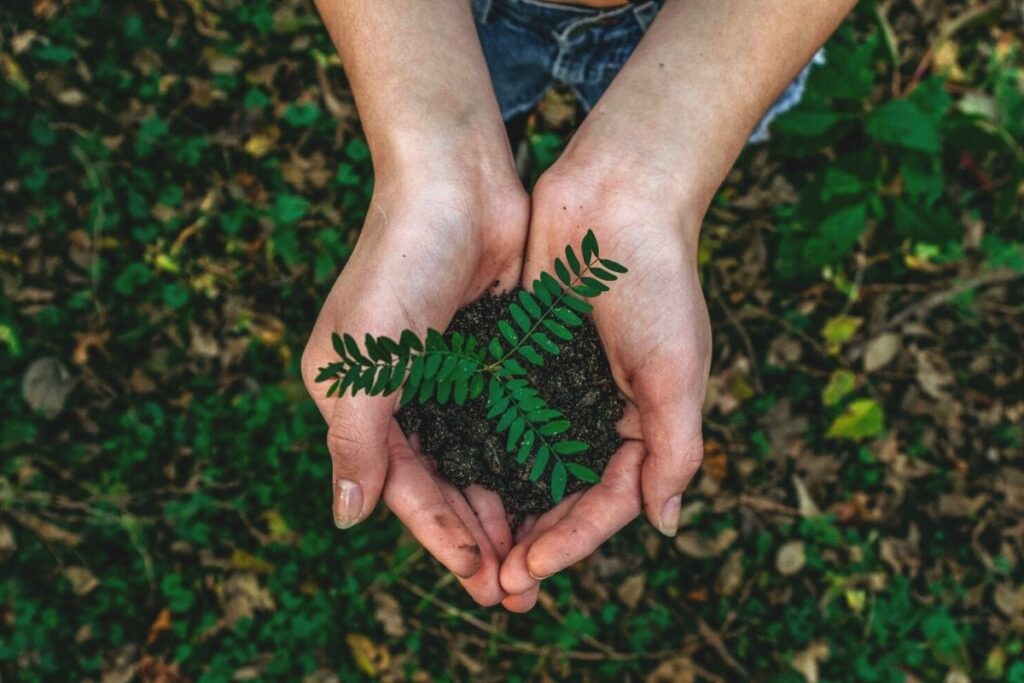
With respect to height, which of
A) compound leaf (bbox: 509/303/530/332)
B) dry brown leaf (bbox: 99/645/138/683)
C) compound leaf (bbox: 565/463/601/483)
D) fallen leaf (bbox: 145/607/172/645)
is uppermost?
compound leaf (bbox: 509/303/530/332)

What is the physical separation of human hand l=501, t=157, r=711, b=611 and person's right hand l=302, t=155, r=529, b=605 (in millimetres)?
140

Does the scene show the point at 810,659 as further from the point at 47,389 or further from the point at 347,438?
the point at 47,389

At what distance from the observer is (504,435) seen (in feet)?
8.68

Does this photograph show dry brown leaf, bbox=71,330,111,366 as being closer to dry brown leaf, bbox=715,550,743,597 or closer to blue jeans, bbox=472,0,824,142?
blue jeans, bbox=472,0,824,142

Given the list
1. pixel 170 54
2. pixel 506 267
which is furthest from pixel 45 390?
pixel 506 267

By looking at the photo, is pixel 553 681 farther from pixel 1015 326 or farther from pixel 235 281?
pixel 1015 326

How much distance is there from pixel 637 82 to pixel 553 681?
2559mm

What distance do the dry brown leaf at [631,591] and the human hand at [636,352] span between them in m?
1.23

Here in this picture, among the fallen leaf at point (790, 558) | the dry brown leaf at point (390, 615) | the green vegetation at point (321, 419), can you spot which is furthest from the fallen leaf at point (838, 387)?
the dry brown leaf at point (390, 615)

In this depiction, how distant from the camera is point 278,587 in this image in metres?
3.87

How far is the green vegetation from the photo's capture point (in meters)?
3.83

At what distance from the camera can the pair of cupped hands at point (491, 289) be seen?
2.51 metres

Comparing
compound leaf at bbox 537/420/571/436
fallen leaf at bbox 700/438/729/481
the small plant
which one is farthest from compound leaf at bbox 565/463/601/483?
fallen leaf at bbox 700/438/729/481

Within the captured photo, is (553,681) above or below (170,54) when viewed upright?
below
